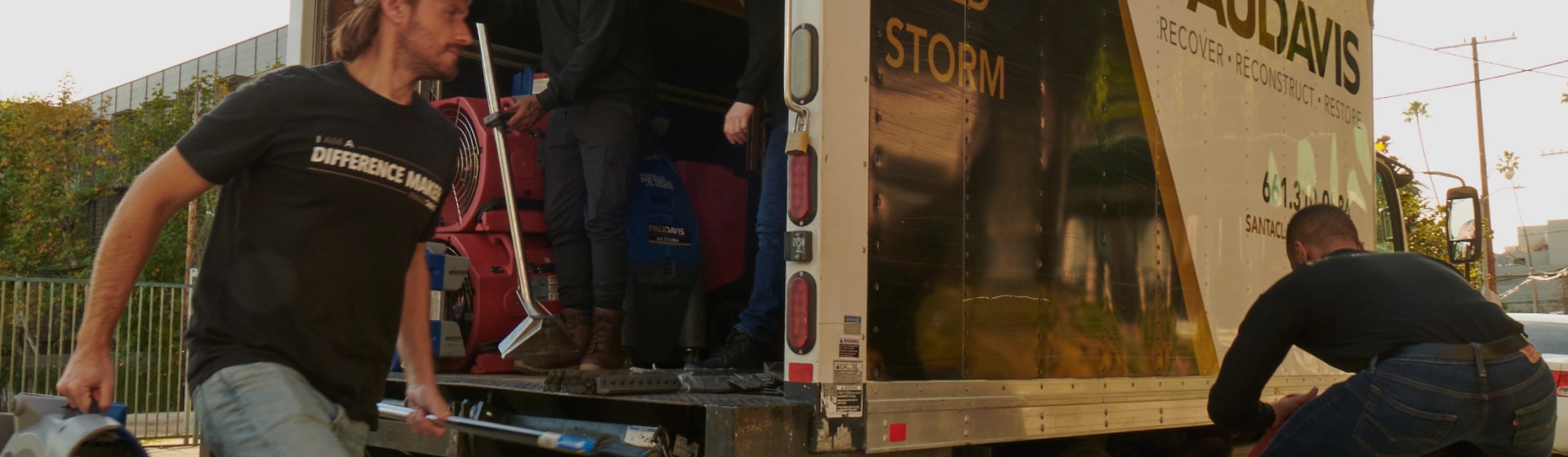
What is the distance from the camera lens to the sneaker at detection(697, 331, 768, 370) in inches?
173

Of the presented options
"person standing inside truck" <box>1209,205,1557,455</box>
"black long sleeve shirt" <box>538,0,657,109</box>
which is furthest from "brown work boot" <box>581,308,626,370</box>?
"person standing inside truck" <box>1209,205,1557,455</box>

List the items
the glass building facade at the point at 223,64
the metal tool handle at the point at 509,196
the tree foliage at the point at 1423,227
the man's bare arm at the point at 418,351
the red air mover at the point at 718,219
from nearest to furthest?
the man's bare arm at the point at 418,351 → the metal tool handle at the point at 509,196 → the red air mover at the point at 718,219 → the tree foliage at the point at 1423,227 → the glass building facade at the point at 223,64

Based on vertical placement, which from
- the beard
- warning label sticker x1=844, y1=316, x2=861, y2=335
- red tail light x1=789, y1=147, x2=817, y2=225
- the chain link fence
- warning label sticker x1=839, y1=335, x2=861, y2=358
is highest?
the beard

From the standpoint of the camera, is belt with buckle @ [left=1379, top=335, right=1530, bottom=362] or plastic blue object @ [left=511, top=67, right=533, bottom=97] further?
plastic blue object @ [left=511, top=67, right=533, bottom=97]

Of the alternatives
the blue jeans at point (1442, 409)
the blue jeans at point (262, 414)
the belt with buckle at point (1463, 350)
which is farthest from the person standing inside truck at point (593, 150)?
the belt with buckle at point (1463, 350)

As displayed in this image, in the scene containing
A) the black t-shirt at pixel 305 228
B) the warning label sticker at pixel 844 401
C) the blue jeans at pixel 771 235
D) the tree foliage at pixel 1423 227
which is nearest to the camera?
the black t-shirt at pixel 305 228

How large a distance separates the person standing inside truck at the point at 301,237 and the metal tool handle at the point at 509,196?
1.83 meters

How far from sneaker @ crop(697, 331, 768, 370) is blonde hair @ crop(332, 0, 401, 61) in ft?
6.68

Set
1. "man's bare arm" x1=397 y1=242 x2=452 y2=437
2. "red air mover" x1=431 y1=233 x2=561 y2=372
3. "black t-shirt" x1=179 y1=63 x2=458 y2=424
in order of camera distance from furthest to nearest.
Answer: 1. "red air mover" x1=431 y1=233 x2=561 y2=372
2. "man's bare arm" x1=397 y1=242 x2=452 y2=437
3. "black t-shirt" x1=179 y1=63 x2=458 y2=424

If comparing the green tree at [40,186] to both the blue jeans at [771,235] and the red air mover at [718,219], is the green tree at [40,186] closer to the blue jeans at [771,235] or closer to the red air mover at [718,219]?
the red air mover at [718,219]

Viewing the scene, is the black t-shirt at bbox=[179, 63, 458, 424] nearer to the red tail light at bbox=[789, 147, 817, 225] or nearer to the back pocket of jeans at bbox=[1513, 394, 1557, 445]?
the red tail light at bbox=[789, 147, 817, 225]

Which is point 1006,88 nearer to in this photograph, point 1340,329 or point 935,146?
point 935,146

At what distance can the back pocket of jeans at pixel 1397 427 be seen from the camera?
3055 mm

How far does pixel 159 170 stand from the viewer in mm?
2316
